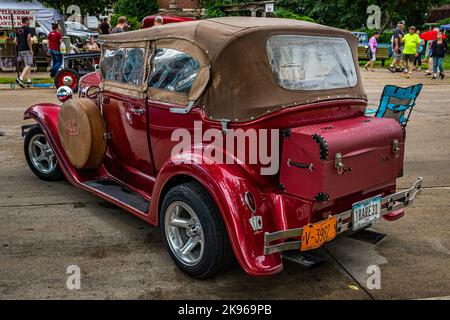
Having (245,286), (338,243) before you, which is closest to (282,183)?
(245,286)

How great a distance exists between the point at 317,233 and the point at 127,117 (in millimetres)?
2253

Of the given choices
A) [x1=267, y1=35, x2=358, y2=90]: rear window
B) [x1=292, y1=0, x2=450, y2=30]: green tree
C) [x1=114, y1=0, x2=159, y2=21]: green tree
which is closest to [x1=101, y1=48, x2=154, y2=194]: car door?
[x1=267, y1=35, x2=358, y2=90]: rear window

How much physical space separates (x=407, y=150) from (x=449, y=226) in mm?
3229

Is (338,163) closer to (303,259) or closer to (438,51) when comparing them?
(303,259)

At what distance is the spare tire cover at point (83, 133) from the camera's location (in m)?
4.86

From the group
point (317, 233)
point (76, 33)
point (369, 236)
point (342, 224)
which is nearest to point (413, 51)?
point (369, 236)

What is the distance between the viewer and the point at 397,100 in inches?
259

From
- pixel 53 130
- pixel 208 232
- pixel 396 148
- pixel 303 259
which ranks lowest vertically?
pixel 303 259

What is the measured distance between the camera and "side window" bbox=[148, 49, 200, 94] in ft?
12.8

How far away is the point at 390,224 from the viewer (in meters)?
4.83

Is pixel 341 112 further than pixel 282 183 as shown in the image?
Yes

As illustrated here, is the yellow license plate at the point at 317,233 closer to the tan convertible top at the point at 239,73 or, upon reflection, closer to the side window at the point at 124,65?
the tan convertible top at the point at 239,73

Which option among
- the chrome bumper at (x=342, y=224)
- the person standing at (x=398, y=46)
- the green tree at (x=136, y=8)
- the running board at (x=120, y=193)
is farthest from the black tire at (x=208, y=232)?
the green tree at (x=136, y=8)
